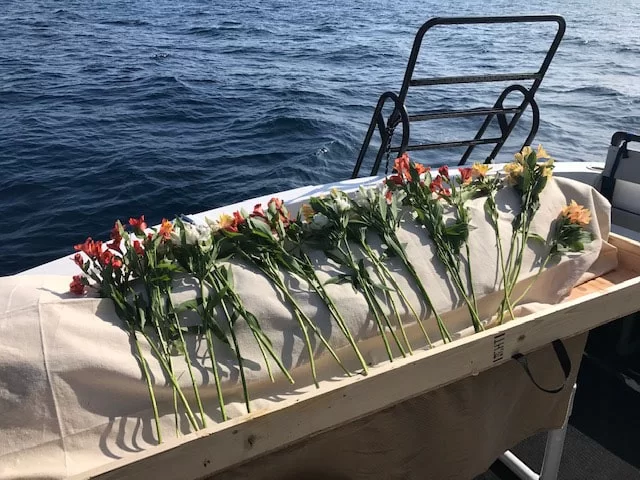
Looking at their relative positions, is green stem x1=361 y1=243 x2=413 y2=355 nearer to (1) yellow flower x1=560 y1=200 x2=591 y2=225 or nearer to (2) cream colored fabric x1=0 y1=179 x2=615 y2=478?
(2) cream colored fabric x1=0 y1=179 x2=615 y2=478

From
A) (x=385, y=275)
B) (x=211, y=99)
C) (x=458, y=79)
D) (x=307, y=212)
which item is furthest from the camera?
(x=211, y=99)

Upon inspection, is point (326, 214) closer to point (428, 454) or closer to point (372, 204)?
point (372, 204)

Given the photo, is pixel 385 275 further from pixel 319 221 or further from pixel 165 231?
pixel 165 231

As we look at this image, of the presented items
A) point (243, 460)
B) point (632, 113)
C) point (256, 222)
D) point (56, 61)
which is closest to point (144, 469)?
point (243, 460)

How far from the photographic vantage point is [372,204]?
1420 millimetres

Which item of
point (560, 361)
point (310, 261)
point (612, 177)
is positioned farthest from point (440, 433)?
point (612, 177)

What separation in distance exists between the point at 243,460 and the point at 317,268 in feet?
1.46

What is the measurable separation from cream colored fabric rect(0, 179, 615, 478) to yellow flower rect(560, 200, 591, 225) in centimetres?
26

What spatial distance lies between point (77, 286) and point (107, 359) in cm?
22

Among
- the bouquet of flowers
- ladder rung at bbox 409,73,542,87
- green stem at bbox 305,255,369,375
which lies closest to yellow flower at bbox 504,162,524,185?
the bouquet of flowers

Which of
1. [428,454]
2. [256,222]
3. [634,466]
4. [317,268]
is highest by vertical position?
[256,222]

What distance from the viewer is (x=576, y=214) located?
5.06 feet

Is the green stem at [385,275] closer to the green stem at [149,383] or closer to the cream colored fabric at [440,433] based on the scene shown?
the cream colored fabric at [440,433]

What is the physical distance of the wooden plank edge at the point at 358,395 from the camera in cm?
96
